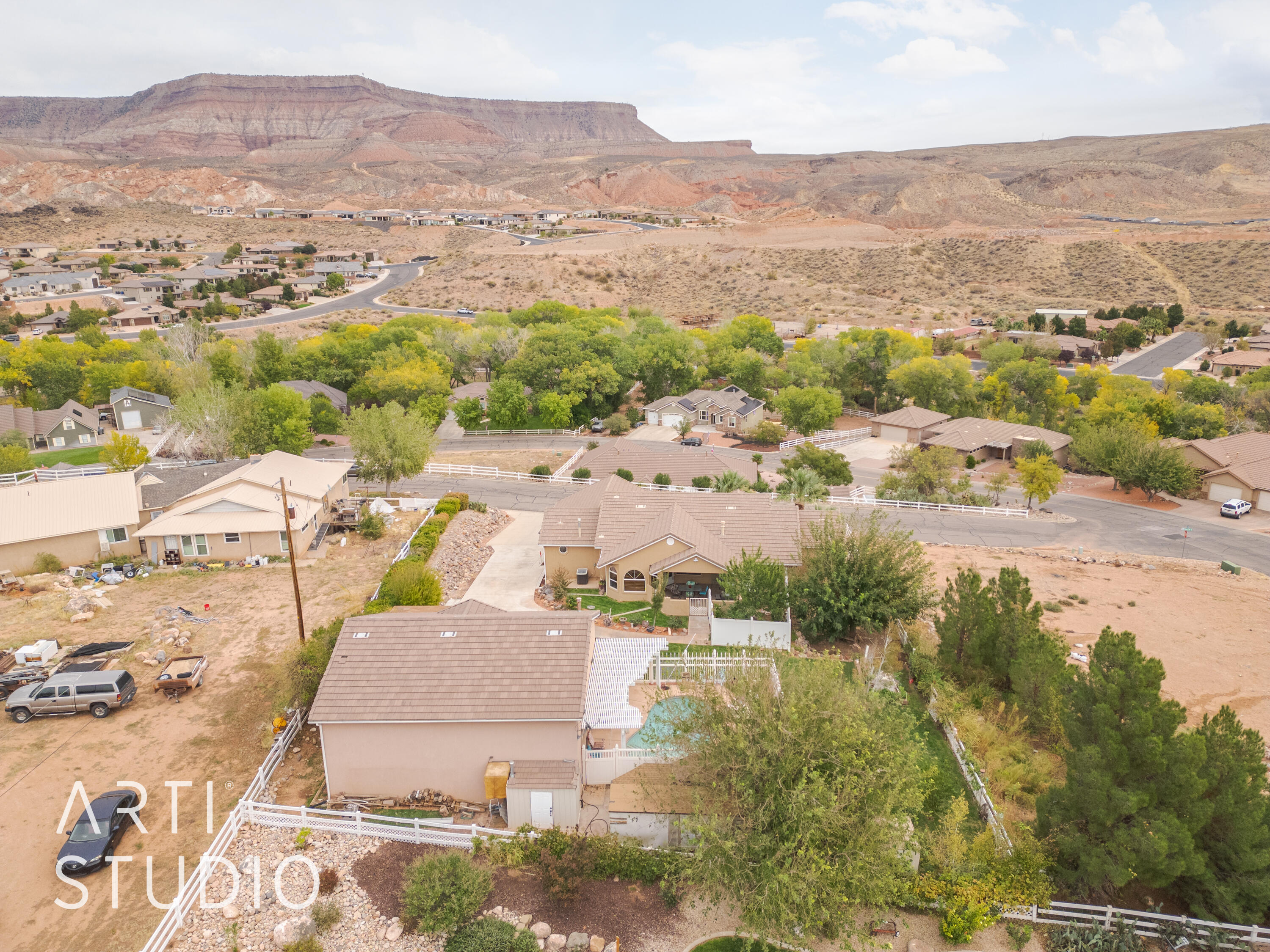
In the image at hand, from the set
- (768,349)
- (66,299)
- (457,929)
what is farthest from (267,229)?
(457,929)

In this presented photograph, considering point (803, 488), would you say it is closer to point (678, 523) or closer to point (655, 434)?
point (678, 523)

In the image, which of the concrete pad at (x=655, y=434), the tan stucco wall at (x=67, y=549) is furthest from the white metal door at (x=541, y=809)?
the concrete pad at (x=655, y=434)

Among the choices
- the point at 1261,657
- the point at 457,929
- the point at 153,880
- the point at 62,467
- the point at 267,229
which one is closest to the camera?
the point at 457,929

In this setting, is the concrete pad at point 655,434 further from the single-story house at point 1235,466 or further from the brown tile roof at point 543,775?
the brown tile roof at point 543,775

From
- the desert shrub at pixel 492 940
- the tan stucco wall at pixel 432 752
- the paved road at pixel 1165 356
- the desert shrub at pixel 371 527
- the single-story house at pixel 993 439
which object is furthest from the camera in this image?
the paved road at pixel 1165 356

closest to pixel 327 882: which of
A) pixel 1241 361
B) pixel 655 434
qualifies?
pixel 655 434

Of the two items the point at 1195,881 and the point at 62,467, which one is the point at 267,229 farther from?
the point at 1195,881

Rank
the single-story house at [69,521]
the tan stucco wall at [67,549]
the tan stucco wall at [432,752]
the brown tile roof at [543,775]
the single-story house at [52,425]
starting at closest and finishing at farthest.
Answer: the brown tile roof at [543,775]
the tan stucco wall at [432,752]
the tan stucco wall at [67,549]
the single-story house at [69,521]
the single-story house at [52,425]
